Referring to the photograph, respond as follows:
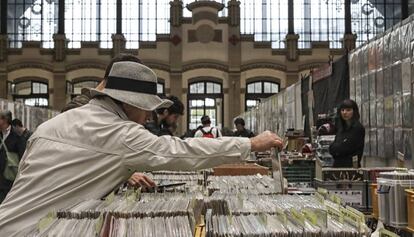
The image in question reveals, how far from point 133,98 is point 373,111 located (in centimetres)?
661

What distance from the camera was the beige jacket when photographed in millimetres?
2273

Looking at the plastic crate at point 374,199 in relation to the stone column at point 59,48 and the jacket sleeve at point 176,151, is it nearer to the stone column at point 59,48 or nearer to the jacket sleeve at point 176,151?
the jacket sleeve at point 176,151

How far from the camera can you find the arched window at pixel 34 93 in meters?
29.2

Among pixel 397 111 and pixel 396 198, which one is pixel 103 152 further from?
pixel 397 111

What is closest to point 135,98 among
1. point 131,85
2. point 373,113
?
point 131,85

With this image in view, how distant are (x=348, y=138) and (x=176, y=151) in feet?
15.1

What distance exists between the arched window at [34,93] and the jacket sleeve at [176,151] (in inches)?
1102

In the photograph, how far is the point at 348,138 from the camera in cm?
651

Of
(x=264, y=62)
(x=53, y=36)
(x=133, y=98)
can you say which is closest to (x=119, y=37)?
(x=53, y=36)

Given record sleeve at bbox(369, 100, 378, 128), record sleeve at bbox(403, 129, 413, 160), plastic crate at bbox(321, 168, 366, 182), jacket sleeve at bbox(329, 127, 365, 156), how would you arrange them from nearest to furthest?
plastic crate at bbox(321, 168, 366, 182) → jacket sleeve at bbox(329, 127, 365, 156) → record sleeve at bbox(403, 129, 413, 160) → record sleeve at bbox(369, 100, 378, 128)

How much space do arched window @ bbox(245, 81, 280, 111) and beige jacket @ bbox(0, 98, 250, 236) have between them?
27014 mm

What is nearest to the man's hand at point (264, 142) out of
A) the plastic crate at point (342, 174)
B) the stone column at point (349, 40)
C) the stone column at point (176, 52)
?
the plastic crate at point (342, 174)

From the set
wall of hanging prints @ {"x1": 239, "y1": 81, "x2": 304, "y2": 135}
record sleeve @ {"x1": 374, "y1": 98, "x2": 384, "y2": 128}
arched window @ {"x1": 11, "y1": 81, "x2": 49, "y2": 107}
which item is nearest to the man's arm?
record sleeve @ {"x1": 374, "y1": 98, "x2": 384, "y2": 128}

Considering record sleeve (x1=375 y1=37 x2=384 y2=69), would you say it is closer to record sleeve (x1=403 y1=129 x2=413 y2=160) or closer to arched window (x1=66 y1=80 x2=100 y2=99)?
record sleeve (x1=403 y1=129 x2=413 y2=160)
